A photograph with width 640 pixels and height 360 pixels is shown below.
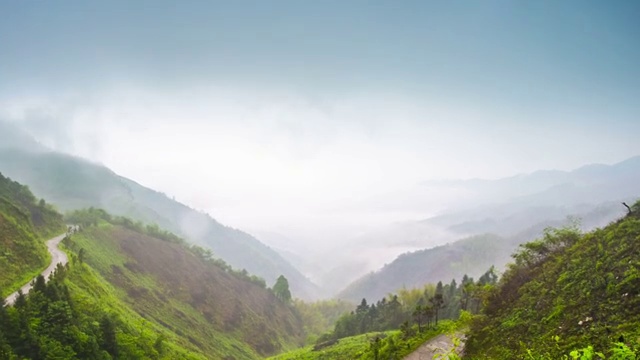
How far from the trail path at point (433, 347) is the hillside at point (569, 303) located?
5.20m

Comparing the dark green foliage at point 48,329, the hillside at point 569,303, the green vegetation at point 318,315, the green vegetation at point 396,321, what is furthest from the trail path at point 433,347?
the green vegetation at point 318,315

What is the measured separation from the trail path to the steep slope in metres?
44.4

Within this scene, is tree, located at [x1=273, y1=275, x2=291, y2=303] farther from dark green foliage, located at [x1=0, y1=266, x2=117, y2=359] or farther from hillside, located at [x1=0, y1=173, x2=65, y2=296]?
dark green foliage, located at [x1=0, y1=266, x2=117, y2=359]

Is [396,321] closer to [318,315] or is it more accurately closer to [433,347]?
[433,347]

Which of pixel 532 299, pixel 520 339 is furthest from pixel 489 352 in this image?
pixel 532 299

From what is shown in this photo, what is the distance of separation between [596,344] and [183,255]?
133530 millimetres

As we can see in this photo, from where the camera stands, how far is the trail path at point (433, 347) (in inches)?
1395

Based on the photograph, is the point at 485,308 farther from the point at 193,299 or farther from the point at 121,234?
the point at 121,234

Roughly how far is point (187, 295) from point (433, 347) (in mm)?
91647

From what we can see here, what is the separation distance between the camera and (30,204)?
8419cm

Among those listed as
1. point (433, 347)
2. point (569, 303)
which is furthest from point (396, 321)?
point (569, 303)

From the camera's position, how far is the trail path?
3542 centimetres

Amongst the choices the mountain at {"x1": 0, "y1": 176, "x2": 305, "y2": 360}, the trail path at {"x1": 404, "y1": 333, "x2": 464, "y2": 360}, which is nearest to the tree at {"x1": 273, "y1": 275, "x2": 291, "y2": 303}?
the mountain at {"x1": 0, "y1": 176, "x2": 305, "y2": 360}

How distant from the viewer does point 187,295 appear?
111m
